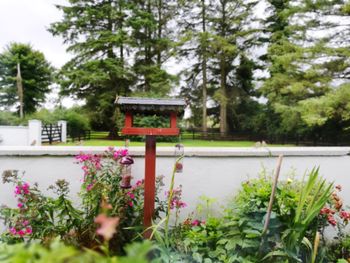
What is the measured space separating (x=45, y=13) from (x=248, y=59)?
13985 mm

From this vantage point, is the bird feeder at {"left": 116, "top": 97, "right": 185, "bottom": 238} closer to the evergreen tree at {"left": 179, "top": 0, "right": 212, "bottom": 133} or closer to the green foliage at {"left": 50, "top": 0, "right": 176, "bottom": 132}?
the green foliage at {"left": 50, "top": 0, "right": 176, "bottom": 132}

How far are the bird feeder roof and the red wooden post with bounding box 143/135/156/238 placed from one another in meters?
0.23

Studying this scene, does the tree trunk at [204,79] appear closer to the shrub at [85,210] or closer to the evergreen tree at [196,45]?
the evergreen tree at [196,45]

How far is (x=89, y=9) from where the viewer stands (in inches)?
680

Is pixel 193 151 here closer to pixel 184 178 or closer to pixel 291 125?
pixel 184 178

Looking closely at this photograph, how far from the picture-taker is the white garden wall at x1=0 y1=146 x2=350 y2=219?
256cm

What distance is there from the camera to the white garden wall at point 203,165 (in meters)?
2.56

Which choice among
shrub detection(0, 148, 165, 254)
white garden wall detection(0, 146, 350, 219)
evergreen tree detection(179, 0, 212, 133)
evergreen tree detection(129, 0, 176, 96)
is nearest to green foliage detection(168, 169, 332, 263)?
shrub detection(0, 148, 165, 254)

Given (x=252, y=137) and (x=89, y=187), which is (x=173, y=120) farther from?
(x=252, y=137)

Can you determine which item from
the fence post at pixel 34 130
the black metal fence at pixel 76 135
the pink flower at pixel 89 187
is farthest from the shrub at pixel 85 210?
the black metal fence at pixel 76 135

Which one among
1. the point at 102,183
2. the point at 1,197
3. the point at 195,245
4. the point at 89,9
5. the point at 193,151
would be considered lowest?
the point at 195,245

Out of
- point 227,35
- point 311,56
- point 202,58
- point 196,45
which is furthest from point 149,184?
point 227,35

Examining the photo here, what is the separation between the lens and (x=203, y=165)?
2.75 m

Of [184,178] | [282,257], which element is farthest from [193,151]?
[282,257]
